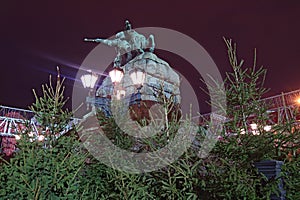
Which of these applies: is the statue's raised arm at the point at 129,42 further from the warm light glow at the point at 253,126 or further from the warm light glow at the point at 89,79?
the warm light glow at the point at 253,126

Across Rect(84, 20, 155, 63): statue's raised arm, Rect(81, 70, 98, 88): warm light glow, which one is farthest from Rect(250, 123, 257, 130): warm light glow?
Rect(84, 20, 155, 63): statue's raised arm

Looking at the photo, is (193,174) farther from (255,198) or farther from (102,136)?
(102,136)

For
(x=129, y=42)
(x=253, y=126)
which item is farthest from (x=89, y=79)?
(x=129, y=42)

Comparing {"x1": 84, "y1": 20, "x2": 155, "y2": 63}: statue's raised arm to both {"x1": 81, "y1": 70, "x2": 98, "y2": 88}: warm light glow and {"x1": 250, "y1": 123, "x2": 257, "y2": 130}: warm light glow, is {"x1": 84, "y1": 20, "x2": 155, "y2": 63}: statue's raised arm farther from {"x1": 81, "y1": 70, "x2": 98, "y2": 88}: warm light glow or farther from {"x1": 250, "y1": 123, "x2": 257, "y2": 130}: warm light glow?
{"x1": 250, "y1": 123, "x2": 257, "y2": 130}: warm light glow

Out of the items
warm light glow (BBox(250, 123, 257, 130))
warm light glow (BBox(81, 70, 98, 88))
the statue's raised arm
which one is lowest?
warm light glow (BBox(250, 123, 257, 130))

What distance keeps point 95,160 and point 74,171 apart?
1.56 meters

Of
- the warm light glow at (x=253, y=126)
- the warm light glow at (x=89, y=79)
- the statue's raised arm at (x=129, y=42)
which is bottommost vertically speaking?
the warm light glow at (x=253, y=126)

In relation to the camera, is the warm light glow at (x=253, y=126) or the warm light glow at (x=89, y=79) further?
the warm light glow at (x=89, y=79)

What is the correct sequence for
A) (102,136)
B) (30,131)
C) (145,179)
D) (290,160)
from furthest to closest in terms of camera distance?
(102,136), (30,131), (145,179), (290,160)

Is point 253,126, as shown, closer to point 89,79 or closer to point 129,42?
point 89,79

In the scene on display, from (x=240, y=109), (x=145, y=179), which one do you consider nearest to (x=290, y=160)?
(x=240, y=109)

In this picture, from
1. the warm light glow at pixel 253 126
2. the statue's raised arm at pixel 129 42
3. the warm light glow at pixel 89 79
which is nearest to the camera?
the warm light glow at pixel 253 126

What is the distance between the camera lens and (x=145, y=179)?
5.10m

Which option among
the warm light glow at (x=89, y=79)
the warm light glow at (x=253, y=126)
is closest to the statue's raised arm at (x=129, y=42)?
the warm light glow at (x=89, y=79)
